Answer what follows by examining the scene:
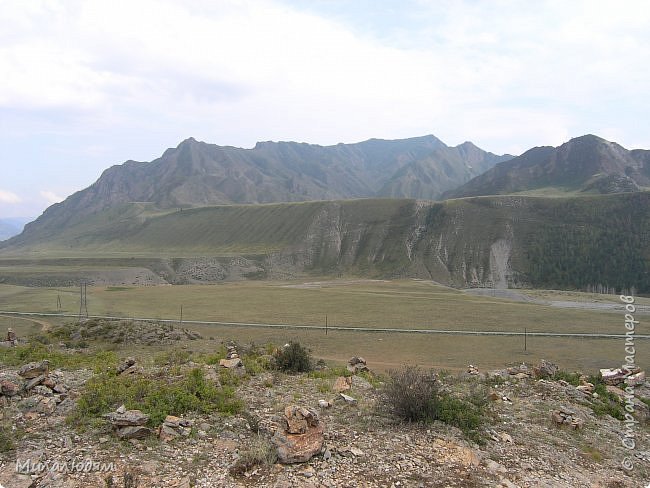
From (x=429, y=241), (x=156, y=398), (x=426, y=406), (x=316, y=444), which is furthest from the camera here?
(x=429, y=241)

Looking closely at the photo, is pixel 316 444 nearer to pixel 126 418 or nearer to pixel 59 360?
pixel 126 418

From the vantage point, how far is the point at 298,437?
32.9 ft

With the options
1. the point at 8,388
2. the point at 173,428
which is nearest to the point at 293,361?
the point at 173,428

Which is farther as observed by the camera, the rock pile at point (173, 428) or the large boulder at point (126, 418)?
the large boulder at point (126, 418)

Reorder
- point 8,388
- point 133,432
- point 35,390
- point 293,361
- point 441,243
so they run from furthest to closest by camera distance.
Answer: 1. point 441,243
2. point 293,361
3. point 35,390
4. point 8,388
5. point 133,432

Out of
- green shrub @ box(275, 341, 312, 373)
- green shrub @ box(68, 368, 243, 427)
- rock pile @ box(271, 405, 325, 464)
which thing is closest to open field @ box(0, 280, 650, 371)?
green shrub @ box(275, 341, 312, 373)

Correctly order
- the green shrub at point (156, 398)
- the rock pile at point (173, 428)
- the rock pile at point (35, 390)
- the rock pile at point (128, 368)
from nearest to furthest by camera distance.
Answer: the rock pile at point (173, 428)
the green shrub at point (156, 398)
the rock pile at point (35, 390)
the rock pile at point (128, 368)

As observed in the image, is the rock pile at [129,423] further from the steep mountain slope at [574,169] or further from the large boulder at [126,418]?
the steep mountain slope at [574,169]

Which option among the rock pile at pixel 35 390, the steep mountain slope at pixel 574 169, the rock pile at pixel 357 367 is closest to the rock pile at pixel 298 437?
the rock pile at pixel 35 390

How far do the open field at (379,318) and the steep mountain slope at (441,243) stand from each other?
23.8 m

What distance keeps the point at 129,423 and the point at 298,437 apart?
3.97 meters

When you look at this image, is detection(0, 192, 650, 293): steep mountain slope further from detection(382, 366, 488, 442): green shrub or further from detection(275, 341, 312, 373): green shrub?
detection(382, 366, 488, 442): green shrub

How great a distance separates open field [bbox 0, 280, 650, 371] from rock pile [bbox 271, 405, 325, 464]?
1657cm

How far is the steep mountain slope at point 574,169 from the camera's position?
533 ft
